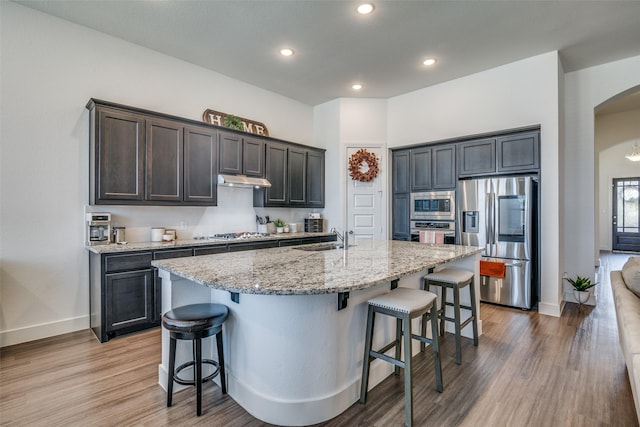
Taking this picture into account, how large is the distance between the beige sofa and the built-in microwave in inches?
82.8

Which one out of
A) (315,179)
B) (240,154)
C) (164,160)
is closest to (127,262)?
(164,160)

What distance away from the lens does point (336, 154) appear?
542cm

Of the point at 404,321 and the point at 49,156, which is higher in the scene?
the point at 49,156

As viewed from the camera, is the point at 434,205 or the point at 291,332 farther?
the point at 434,205

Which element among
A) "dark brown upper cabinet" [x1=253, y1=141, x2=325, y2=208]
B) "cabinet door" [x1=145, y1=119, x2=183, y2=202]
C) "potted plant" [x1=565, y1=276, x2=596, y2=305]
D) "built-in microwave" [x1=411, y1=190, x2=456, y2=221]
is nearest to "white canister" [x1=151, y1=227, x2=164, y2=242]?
"cabinet door" [x1=145, y1=119, x2=183, y2=202]

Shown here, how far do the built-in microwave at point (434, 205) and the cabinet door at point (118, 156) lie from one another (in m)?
3.89

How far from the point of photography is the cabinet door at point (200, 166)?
3777 millimetres

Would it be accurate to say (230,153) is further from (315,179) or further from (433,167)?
(433,167)

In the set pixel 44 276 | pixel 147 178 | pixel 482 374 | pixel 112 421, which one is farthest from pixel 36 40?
pixel 482 374

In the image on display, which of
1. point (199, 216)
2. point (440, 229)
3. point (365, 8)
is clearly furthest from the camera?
point (440, 229)

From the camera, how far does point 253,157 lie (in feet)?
14.7

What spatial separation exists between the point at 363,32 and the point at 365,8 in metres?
0.43

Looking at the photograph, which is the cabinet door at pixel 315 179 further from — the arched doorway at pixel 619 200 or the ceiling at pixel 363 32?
the arched doorway at pixel 619 200

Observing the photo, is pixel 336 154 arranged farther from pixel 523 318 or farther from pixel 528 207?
pixel 523 318
